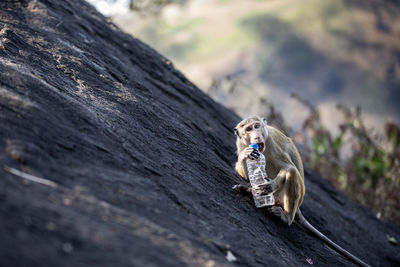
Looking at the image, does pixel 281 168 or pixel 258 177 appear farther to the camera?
pixel 281 168

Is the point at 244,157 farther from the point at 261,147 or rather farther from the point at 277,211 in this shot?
the point at 277,211

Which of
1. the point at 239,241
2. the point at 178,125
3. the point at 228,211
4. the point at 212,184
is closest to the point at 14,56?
the point at 178,125

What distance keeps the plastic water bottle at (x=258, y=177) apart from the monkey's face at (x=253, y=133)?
14cm

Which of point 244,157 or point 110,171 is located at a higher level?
point 244,157

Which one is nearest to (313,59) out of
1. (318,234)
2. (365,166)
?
(365,166)

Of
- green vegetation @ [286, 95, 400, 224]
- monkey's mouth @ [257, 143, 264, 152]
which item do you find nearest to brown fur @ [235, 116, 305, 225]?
monkey's mouth @ [257, 143, 264, 152]

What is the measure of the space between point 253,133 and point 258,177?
1.57 ft

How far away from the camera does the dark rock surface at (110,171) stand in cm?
218

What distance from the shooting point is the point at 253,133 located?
409 cm

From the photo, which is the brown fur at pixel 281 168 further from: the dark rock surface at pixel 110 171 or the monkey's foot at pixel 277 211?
the dark rock surface at pixel 110 171

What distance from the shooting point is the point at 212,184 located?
161 inches

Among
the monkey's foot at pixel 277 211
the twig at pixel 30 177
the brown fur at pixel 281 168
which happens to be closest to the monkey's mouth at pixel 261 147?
the brown fur at pixel 281 168

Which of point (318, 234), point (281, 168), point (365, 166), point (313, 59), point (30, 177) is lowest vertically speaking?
point (318, 234)

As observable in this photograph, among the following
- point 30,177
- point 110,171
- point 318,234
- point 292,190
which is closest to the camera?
point 30,177
